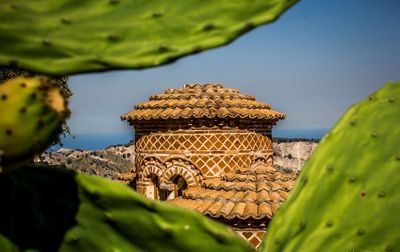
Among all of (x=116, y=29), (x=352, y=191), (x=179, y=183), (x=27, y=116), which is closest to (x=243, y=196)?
(x=179, y=183)

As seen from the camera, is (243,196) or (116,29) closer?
(116,29)

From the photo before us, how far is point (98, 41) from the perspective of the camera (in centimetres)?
134

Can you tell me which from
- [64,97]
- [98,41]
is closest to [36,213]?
[64,97]

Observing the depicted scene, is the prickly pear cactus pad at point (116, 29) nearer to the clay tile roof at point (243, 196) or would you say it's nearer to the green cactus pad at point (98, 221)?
the green cactus pad at point (98, 221)

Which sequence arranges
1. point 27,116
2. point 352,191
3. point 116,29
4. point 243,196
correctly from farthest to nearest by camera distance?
point 243,196 → point 352,191 → point 116,29 → point 27,116

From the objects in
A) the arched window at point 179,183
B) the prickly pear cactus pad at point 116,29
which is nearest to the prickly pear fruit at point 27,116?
the prickly pear cactus pad at point 116,29

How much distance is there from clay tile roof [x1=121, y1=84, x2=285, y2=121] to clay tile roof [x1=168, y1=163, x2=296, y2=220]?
1549 millimetres

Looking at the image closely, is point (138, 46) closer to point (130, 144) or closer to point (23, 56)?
point (23, 56)

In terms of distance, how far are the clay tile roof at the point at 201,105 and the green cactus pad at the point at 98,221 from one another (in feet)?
27.0

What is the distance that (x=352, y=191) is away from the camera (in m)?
1.63

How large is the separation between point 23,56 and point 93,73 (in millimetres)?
170

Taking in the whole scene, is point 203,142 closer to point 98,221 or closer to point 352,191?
point 352,191

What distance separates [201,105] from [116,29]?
8.69m

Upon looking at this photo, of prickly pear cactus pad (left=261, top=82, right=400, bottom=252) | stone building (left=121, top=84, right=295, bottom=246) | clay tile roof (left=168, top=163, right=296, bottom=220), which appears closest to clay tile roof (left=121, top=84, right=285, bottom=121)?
stone building (left=121, top=84, right=295, bottom=246)
